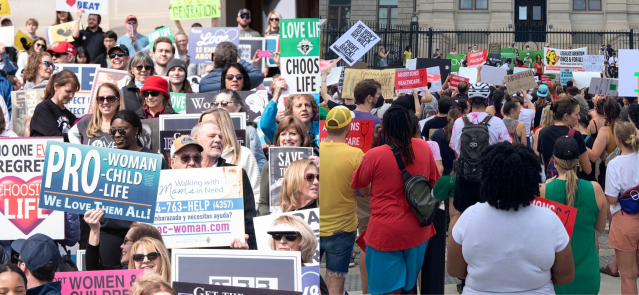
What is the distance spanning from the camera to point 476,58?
18.9 meters

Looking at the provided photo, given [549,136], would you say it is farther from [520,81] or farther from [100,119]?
[520,81]

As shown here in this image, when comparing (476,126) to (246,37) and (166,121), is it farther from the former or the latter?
(246,37)

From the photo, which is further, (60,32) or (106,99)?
(60,32)

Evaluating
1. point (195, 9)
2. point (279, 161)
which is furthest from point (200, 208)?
point (195, 9)

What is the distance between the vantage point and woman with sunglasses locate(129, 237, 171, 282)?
4418 millimetres

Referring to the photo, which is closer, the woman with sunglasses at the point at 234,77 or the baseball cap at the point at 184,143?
the baseball cap at the point at 184,143

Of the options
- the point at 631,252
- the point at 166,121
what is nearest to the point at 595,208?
the point at 631,252

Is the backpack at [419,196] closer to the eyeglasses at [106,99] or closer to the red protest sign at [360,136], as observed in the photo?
the red protest sign at [360,136]

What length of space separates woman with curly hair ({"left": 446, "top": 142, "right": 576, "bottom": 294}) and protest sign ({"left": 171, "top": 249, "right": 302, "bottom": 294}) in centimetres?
89

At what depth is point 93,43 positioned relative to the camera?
11688 mm

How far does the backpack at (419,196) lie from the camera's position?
211 inches

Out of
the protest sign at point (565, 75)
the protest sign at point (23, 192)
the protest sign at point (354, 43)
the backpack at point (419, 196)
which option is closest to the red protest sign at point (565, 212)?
the backpack at point (419, 196)

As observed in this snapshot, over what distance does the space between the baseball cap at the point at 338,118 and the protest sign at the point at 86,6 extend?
7.31m

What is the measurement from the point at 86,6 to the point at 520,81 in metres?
6.71
